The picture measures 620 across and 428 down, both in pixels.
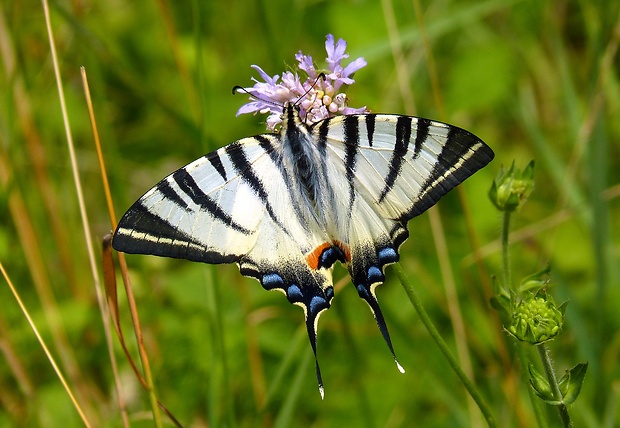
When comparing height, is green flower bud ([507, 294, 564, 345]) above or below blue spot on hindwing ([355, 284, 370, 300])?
below

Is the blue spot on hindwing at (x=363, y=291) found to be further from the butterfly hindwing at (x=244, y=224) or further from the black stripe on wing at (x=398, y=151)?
the black stripe on wing at (x=398, y=151)

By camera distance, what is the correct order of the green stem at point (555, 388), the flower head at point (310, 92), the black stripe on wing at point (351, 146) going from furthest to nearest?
the flower head at point (310, 92)
the black stripe on wing at point (351, 146)
the green stem at point (555, 388)

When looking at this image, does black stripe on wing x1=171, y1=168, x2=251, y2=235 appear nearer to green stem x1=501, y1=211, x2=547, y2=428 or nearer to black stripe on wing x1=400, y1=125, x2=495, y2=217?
black stripe on wing x1=400, y1=125, x2=495, y2=217

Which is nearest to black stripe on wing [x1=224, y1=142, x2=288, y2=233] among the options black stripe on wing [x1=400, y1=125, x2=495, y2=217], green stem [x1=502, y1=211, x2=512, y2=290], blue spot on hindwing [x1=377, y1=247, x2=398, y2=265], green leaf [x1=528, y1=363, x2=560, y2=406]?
blue spot on hindwing [x1=377, y1=247, x2=398, y2=265]

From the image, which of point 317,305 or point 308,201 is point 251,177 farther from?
point 317,305

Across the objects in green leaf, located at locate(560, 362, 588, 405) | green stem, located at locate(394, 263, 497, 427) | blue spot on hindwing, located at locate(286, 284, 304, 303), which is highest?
blue spot on hindwing, located at locate(286, 284, 304, 303)

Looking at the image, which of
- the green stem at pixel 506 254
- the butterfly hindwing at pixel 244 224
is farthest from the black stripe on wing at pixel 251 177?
the green stem at pixel 506 254

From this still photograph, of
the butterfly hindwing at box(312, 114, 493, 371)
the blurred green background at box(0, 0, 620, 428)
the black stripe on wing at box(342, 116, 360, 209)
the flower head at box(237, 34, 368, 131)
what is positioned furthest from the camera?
the blurred green background at box(0, 0, 620, 428)
